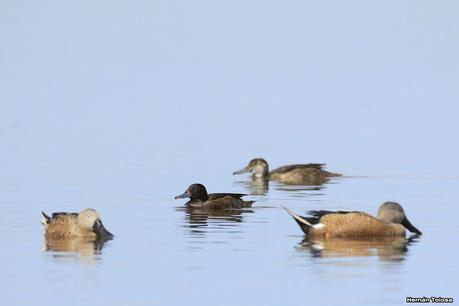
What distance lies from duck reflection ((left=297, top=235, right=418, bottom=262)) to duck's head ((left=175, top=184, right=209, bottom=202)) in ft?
15.4

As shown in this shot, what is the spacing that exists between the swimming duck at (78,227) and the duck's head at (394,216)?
3.55 meters

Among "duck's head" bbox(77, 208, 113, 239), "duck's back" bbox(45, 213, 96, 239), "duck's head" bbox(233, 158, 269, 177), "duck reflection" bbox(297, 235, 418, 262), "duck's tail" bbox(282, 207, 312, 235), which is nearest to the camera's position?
"duck reflection" bbox(297, 235, 418, 262)

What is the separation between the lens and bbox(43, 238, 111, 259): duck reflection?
19.8m

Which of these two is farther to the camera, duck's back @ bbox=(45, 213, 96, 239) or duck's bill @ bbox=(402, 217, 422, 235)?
duck's bill @ bbox=(402, 217, 422, 235)

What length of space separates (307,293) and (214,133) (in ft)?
78.8

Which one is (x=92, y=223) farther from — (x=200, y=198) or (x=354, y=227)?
(x=200, y=198)

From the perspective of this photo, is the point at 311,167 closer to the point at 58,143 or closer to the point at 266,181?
the point at 266,181

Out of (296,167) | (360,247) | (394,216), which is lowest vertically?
(360,247)

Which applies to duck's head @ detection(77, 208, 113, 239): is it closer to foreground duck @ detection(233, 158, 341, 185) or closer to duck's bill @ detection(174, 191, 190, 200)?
duck's bill @ detection(174, 191, 190, 200)

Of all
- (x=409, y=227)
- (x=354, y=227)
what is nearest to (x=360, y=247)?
(x=354, y=227)

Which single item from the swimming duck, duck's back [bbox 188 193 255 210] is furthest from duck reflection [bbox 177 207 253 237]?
the swimming duck

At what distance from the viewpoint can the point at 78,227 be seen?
21.2m

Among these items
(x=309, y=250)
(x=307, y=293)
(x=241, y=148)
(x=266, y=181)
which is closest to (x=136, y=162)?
A: (x=266, y=181)

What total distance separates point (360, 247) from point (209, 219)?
4.12 metres
